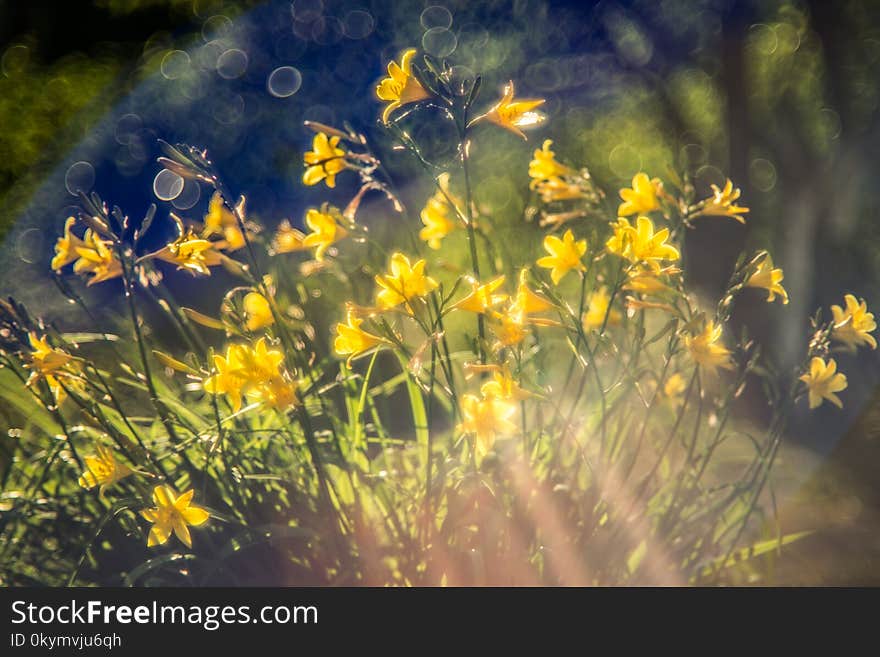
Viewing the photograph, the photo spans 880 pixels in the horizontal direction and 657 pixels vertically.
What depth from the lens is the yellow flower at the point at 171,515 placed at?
4.75 ft

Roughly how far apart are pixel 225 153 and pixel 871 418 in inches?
233

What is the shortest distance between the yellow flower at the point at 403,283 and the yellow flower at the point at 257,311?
1.24 feet

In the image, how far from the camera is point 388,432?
84.2 inches

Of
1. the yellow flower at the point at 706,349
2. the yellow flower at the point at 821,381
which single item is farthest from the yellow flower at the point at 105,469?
the yellow flower at the point at 821,381

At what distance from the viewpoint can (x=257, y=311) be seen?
1784 millimetres

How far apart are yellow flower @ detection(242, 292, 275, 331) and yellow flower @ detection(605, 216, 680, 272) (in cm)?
81

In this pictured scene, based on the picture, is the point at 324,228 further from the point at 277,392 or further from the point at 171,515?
the point at 171,515

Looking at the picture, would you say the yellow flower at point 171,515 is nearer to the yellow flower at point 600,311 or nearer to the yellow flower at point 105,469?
the yellow flower at point 105,469

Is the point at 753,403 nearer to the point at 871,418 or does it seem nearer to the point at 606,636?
→ the point at 871,418

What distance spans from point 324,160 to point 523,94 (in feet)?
18.1

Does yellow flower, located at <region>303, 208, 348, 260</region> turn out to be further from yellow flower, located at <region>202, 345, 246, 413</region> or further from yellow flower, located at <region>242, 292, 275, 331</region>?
yellow flower, located at <region>202, 345, 246, 413</region>

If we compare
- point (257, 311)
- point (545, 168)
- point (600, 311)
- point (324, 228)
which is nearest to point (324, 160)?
point (324, 228)

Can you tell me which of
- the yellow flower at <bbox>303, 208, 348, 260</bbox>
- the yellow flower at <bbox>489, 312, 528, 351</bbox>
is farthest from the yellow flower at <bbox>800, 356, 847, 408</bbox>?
the yellow flower at <bbox>303, 208, 348, 260</bbox>

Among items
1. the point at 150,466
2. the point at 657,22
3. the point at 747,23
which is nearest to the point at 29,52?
the point at 657,22
